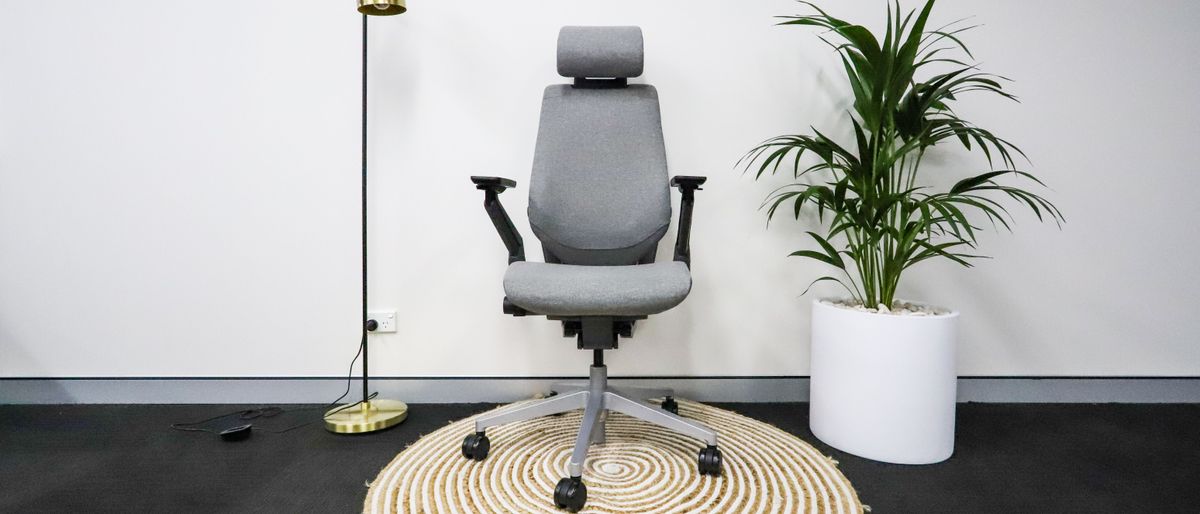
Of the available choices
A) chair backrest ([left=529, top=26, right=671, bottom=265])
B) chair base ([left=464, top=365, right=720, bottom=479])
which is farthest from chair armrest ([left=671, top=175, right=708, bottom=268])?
chair base ([left=464, top=365, right=720, bottom=479])

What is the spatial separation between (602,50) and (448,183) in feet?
2.39

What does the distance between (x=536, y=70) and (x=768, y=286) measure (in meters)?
1.13

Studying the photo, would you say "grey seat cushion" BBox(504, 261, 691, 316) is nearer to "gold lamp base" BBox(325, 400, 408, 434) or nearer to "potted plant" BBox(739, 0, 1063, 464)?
"potted plant" BBox(739, 0, 1063, 464)

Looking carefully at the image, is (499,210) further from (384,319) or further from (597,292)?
(384,319)

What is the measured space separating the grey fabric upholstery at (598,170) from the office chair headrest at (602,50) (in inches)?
4.3

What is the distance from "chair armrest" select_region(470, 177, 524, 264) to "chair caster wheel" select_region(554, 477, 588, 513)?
600 millimetres

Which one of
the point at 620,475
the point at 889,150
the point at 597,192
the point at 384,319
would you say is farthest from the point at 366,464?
the point at 889,150

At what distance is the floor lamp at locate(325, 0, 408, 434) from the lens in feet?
4.99

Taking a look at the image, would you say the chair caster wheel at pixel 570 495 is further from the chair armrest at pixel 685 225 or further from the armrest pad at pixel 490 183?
the armrest pad at pixel 490 183

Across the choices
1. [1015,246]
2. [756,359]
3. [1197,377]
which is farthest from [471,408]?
[1197,377]

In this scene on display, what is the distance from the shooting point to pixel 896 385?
4.51ft

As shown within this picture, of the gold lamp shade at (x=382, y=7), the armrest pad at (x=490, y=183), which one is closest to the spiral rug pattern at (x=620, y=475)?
the armrest pad at (x=490, y=183)

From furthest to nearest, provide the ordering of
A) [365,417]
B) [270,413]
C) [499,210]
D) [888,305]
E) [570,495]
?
1. [270,413]
2. [365,417]
3. [888,305]
4. [499,210]
5. [570,495]

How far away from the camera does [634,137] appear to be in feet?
5.13
